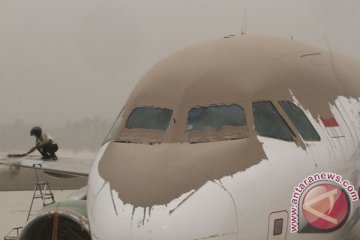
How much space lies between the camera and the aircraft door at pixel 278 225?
5.96m

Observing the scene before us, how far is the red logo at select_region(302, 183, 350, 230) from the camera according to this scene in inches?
248

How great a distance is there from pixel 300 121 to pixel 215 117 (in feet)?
3.42

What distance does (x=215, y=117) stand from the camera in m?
6.63

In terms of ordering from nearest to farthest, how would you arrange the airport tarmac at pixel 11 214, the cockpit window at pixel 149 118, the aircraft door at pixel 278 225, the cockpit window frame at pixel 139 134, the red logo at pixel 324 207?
the aircraft door at pixel 278 225 → the red logo at pixel 324 207 → the cockpit window frame at pixel 139 134 → the cockpit window at pixel 149 118 → the airport tarmac at pixel 11 214

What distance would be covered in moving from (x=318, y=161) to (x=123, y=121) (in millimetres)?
2522

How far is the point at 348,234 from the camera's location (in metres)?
6.84

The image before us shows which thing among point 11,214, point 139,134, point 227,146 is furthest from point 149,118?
point 11,214

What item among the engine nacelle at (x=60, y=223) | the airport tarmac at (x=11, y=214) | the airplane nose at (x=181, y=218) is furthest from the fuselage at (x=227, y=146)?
the airport tarmac at (x=11, y=214)

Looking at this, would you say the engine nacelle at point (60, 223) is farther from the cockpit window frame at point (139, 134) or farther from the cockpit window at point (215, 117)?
the cockpit window at point (215, 117)

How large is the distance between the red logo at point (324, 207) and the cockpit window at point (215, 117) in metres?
1.15

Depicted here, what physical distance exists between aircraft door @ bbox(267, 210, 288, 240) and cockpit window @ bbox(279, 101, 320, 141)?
3.42ft

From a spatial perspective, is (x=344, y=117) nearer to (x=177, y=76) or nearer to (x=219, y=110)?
(x=219, y=110)

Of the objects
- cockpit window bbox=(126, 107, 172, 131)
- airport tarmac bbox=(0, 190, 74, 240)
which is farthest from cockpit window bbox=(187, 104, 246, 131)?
airport tarmac bbox=(0, 190, 74, 240)

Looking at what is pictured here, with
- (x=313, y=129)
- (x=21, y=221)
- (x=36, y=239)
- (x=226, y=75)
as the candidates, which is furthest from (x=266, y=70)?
(x=21, y=221)
